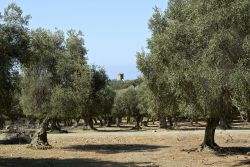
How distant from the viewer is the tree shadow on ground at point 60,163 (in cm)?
2789

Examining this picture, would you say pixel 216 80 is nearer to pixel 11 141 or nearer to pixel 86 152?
pixel 86 152

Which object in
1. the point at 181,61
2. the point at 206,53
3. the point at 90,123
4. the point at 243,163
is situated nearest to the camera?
the point at 206,53

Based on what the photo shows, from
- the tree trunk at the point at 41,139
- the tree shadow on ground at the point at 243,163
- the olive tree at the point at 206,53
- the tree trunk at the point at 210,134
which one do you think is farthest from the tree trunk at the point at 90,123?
the tree shadow on ground at the point at 243,163

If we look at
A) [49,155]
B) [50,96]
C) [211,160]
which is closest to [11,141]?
[50,96]

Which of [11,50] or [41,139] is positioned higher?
[11,50]

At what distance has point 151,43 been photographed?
31.9 metres

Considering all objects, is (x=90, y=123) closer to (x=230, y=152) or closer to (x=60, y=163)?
(x=230, y=152)

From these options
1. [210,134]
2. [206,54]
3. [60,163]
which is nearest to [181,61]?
[206,54]

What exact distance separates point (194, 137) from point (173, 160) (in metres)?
21.4

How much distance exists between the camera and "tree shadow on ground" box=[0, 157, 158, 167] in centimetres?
2789

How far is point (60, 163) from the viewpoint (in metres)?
29.2

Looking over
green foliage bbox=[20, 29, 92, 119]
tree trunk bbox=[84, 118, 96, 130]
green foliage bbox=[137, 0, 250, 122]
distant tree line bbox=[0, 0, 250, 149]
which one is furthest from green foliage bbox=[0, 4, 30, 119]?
tree trunk bbox=[84, 118, 96, 130]

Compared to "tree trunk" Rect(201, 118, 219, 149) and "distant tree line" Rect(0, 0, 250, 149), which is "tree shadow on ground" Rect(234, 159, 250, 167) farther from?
"tree trunk" Rect(201, 118, 219, 149)

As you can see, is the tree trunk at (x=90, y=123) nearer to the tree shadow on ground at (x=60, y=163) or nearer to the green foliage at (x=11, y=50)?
the tree shadow on ground at (x=60, y=163)
